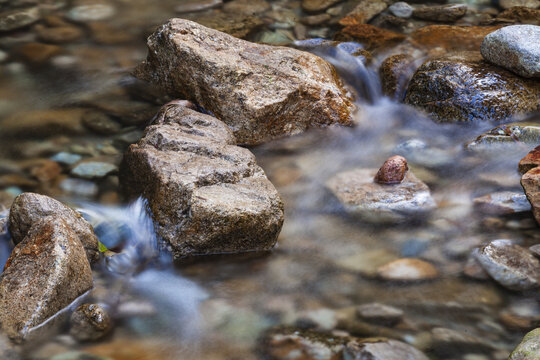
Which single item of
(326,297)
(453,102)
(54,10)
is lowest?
(326,297)

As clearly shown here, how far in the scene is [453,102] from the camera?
4789 mm

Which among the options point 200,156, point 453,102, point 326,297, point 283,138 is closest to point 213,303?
point 326,297

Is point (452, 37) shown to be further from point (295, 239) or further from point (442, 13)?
point (295, 239)

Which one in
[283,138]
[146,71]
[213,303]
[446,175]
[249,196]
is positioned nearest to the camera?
[213,303]

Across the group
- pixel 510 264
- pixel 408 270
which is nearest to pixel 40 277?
pixel 408 270

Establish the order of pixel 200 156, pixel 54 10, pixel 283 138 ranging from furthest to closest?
pixel 54 10
pixel 283 138
pixel 200 156

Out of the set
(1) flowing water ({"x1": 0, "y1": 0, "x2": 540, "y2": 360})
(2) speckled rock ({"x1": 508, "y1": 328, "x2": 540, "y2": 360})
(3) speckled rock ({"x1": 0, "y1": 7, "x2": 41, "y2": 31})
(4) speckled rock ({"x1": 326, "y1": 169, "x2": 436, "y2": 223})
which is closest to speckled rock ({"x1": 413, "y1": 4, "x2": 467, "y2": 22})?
(1) flowing water ({"x1": 0, "y1": 0, "x2": 540, "y2": 360})

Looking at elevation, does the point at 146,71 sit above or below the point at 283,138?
above

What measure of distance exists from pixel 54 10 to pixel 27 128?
293 centimetres

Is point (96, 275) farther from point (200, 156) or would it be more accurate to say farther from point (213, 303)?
point (200, 156)

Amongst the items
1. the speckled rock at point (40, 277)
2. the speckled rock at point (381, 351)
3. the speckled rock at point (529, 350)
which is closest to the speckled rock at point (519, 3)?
the speckled rock at point (529, 350)

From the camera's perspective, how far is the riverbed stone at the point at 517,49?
4.71 meters

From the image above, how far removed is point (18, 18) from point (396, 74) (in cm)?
478

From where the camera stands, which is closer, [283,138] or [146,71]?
[283,138]
